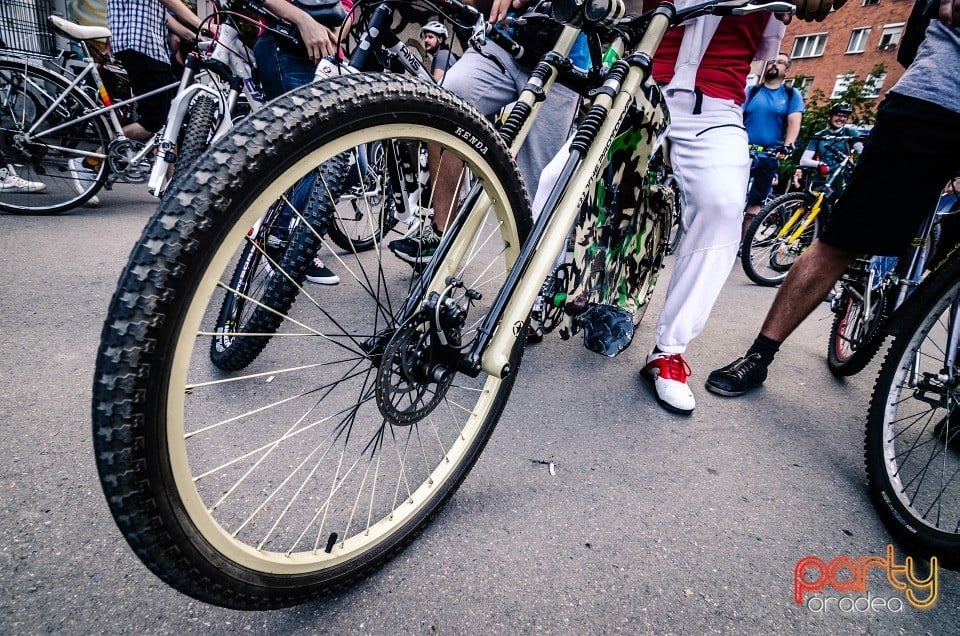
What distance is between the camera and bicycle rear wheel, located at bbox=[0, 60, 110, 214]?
3.12m

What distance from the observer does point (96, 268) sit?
261 cm

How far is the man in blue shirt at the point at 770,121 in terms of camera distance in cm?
495

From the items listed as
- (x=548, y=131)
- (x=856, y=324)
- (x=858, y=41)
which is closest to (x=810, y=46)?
(x=858, y=41)

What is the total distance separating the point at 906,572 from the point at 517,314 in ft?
4.18

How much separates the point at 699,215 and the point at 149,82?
3.91 meters

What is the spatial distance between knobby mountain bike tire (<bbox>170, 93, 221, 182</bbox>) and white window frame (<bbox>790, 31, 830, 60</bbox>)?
35.5 m

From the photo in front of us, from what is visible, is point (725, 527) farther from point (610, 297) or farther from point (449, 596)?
point (610, 297)

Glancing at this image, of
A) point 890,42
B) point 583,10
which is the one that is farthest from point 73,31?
point 890,42

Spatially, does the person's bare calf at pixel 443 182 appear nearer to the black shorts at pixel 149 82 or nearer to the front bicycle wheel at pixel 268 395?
the front bicycle wheel at pixel 268 395

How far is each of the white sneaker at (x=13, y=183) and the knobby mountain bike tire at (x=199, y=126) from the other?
60.4 inches

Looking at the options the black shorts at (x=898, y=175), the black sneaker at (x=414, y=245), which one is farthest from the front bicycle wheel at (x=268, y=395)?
the black shorts at (x=898, y=175)

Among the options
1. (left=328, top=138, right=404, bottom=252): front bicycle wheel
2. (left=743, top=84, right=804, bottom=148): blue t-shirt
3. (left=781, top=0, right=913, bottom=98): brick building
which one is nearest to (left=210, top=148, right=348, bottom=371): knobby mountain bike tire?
(left=328, top=138, right=404, bottom=252): front bicycle wheel

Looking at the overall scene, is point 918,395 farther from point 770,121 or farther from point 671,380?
point 770,121

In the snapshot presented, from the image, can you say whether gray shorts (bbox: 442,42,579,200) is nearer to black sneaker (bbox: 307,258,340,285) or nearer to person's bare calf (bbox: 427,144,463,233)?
person's bare calf (bbox: 427,144,463,233)
